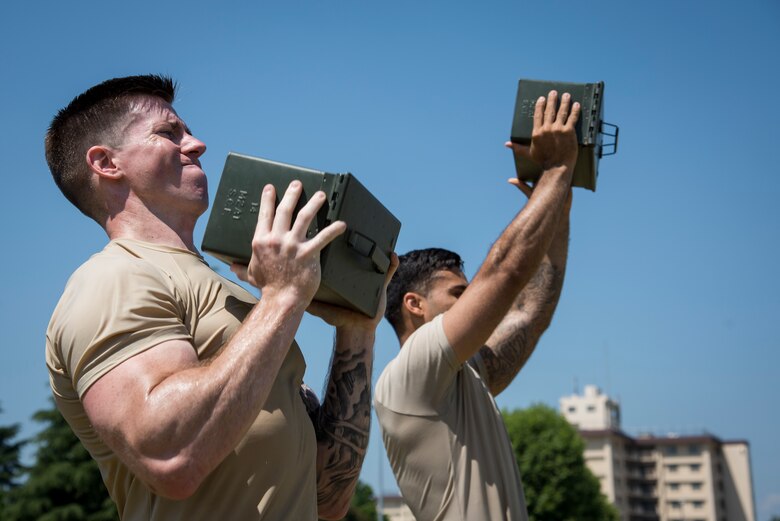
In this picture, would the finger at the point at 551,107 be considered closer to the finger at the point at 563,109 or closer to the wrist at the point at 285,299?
the finger at the point at 563,109

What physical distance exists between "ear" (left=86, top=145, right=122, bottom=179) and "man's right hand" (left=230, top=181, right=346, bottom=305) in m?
0.59

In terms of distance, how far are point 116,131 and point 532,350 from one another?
2958 mm

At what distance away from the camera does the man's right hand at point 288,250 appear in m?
2.48

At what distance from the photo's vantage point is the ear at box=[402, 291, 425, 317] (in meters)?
5.09

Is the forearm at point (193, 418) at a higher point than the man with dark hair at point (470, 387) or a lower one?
lower

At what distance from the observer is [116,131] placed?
9.53 feet

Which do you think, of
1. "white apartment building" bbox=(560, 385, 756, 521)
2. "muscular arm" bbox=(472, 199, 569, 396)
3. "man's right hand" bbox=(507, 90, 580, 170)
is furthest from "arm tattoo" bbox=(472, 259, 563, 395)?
"white apartment building" bbox=(560, 385, 756, 521)

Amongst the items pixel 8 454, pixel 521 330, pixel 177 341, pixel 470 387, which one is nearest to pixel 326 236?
pixel 177 341

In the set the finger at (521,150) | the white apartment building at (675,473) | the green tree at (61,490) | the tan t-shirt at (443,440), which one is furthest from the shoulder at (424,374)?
the white apartment building at (675,473)

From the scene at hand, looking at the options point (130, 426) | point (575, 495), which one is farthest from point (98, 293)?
point (575, 495)

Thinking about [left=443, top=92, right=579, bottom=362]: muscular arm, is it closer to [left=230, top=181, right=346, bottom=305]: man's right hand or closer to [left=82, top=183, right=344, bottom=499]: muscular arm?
[left=230, top=181, right=346, bottom=305]: man's right hand

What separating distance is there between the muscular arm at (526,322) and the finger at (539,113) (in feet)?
3.33

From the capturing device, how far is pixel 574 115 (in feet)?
13.7

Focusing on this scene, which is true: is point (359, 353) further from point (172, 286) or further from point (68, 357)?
point (68, 357)
